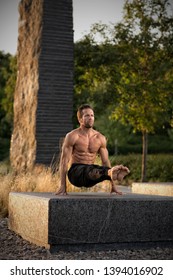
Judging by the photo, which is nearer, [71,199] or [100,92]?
[71,199]

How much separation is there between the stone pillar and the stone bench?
20.9 feet

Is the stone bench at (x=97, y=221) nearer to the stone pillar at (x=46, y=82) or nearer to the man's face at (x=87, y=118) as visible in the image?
the man's face at (x=87, y=118)

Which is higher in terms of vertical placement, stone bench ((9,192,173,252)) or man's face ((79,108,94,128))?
man's face ((79,108,94,128))

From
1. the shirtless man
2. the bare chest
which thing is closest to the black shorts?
the shirtless man

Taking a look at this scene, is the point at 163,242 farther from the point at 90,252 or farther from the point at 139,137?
the point at 139,137

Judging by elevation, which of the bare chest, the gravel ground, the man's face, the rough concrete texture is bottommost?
the gravel ground

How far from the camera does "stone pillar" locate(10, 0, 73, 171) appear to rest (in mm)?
12594

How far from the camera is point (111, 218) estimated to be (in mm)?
5918

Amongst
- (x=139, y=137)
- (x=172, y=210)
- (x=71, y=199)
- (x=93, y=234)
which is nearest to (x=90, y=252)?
(x=93, y=234)

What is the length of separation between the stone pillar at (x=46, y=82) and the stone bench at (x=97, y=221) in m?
6.36

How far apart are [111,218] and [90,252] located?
0.40m

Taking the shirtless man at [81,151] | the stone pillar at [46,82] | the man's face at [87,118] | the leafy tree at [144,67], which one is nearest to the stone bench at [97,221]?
the shirtless man at [81,151]

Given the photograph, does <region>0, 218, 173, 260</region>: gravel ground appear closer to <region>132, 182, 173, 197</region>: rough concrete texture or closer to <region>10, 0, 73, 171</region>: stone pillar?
<region>132, 182, 173, 197</region>: rough concrete texture
